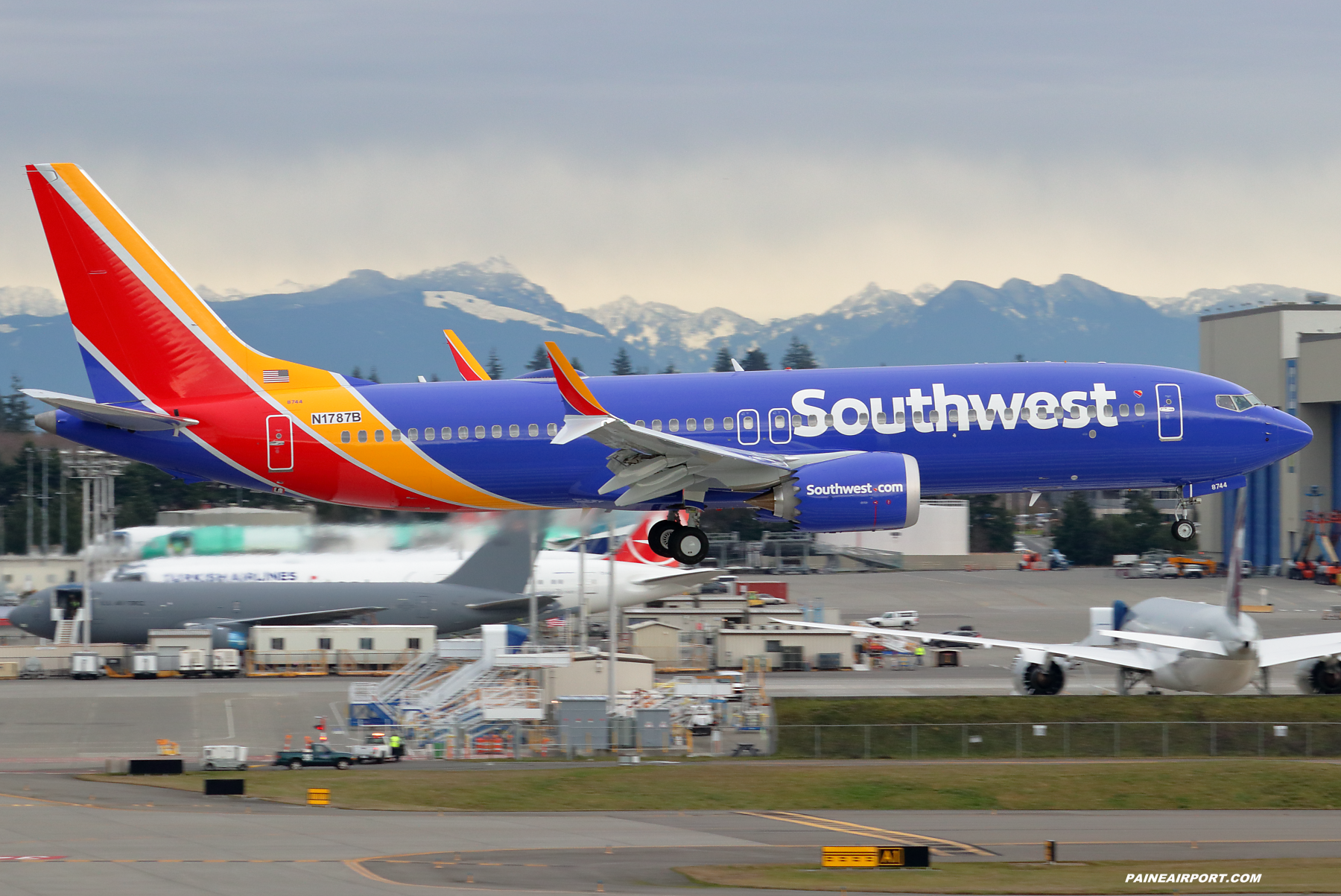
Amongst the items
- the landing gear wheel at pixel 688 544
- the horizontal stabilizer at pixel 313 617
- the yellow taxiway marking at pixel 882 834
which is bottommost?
the yellow taxiway marking at pixel 882 834

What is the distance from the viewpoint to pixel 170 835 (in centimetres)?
3206

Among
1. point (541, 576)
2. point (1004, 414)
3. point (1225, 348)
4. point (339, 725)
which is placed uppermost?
point (1225, 348)

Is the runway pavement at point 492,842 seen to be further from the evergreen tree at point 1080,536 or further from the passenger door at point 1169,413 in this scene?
the evergreen tree at point 1080,536

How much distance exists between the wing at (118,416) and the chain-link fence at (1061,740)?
21.2 metres

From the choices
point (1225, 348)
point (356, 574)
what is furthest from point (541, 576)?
point (1225, 348)

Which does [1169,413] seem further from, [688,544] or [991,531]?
[991,531]

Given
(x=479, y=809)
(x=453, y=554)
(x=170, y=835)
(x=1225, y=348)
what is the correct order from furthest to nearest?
1. (x=1225, y=348)
2. (x=453, y=554)
3. (x=479, y=809)
4. (x=170, y=835)

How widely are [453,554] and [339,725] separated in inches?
819

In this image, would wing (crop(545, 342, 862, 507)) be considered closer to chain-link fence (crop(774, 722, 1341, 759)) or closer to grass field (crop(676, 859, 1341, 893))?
chain-link fence (crop(774, 722, 1341, 759))

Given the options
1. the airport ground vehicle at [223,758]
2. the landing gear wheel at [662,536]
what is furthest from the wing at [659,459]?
the airport ground vehicle at [223,758]

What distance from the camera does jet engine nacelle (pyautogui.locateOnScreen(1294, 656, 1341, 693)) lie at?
176 ft

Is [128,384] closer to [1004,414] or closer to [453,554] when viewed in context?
[1004,414]

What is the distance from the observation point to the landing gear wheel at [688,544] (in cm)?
4194

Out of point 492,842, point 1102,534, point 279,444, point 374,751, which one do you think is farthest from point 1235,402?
point 1102,534
